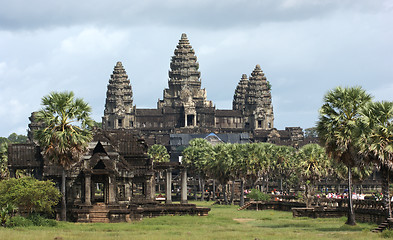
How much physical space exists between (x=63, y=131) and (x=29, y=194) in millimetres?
6094

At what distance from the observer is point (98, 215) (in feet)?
233

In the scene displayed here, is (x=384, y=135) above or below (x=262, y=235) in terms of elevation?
above

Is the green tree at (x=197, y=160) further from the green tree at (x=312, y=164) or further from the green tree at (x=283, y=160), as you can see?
the green tree at (x=312, y=164)

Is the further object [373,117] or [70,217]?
[70,217]

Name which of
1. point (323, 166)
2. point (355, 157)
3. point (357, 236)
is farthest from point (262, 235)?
point (323, 166)

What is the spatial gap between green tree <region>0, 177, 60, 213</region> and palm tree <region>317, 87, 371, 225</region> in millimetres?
23014

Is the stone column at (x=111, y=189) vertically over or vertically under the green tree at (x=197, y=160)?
under

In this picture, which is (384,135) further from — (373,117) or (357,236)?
(357,236)

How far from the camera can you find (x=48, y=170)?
76.1 metres

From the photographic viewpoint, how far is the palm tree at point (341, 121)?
6391 centimetres

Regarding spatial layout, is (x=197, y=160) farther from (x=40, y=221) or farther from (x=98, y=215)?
(x=40, y=221)

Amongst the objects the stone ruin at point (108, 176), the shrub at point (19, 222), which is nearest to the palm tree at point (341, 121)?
the stone ruin at point (108, 176)

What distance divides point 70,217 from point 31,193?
712cm

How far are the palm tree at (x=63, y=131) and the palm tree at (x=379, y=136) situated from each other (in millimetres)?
24276
